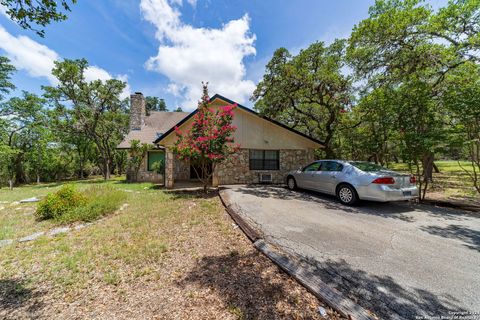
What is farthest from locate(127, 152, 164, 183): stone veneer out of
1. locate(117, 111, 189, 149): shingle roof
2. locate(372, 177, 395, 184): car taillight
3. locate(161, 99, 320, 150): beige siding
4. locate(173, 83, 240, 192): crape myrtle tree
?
locate(372, 177, 395, 184): car taillight

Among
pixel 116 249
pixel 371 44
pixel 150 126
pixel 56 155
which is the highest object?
pixel 371 44

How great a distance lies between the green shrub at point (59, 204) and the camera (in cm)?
551

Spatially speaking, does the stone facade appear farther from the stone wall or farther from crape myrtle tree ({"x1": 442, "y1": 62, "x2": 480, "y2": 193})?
crape myrtle tree ({"x1": 442, "y1": 62, "x2": 480, "y2": 193})

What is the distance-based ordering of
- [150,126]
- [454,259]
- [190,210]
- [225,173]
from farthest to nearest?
1. [150,126]
2. [225,173]
3. [190,210]
4. [454,259]

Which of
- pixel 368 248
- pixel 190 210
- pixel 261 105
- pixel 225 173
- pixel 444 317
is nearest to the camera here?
pixel 444 317

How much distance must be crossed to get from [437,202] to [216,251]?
7807mm

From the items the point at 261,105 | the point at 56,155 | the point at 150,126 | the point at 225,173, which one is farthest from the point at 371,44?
the point at 56,155

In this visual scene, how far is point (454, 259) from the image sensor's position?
3053 mm

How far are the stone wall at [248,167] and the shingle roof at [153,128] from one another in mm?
8192

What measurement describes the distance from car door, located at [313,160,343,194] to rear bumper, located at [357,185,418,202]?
41.2 inches

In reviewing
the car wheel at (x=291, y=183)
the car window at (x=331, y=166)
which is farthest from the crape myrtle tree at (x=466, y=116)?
the car wheel at (x=291, y=183)

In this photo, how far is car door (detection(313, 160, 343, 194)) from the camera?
21.8 feet

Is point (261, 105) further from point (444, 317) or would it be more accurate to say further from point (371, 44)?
point (444, 317)

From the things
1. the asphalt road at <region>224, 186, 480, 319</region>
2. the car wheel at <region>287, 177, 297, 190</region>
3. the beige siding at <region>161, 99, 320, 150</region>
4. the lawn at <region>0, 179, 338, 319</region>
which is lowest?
the lawn at <region>0, 179, 338, 319</region>
